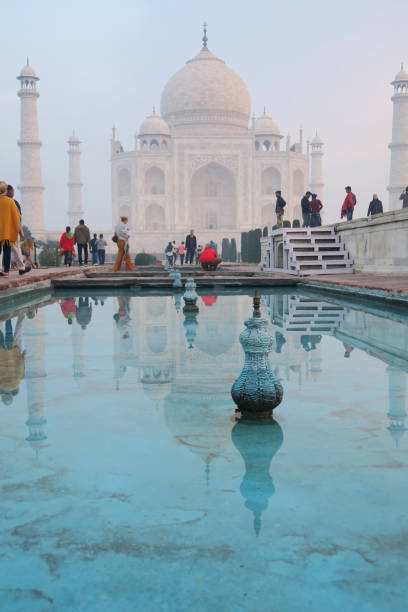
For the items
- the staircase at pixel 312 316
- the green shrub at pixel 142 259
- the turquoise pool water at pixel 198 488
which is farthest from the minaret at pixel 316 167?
the turquoise pool water at pixel 198 488

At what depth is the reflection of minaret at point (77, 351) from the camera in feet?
9.48

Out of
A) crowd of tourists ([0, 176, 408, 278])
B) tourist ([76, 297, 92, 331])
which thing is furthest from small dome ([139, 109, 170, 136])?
tourist ([76, 297, 92, 331])

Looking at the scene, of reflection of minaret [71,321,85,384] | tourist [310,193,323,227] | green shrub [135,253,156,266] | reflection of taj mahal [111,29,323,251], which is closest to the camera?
reflection of minaret [71,321,85,384]

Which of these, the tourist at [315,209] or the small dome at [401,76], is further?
the small dome at [401,76]

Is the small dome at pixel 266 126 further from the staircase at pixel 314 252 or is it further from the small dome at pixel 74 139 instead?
the staircase at pixel 314 252

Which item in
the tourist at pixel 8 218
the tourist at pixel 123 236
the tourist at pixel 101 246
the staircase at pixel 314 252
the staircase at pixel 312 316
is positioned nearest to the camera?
the staircase at pixel 312 316

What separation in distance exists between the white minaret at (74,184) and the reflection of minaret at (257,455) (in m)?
41.0

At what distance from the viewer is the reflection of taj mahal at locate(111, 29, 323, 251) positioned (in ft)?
118

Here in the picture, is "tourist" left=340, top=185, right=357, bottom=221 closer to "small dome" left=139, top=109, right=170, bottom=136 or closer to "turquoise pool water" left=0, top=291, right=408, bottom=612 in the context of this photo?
"turquoise pool water" left=0, top=291, right=408, bottom=612

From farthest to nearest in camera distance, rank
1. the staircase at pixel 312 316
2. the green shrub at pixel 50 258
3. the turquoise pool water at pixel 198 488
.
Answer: the green shrub at pixel 50 258 → the staircase at pixel 312 316 → the turquoise pool water at pixel 198 488

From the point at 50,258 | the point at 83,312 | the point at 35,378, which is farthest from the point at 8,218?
the point at 50,258

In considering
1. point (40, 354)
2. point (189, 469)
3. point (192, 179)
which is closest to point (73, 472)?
point (189, 469)

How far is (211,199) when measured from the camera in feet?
130

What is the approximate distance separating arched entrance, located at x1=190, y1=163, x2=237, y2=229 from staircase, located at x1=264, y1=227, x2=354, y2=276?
28.2 metres
